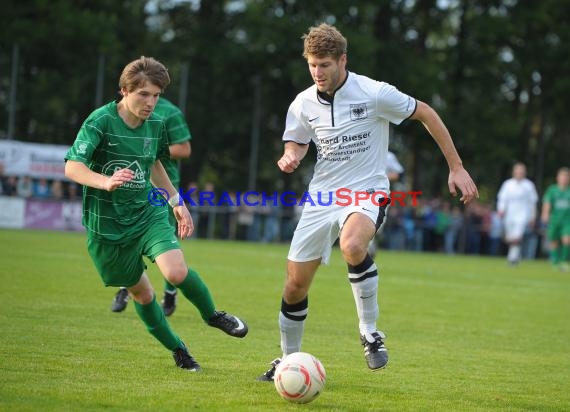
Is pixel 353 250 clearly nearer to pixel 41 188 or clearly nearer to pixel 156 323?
pixel 156 323

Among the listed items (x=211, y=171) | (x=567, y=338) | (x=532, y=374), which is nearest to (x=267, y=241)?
(x=211, y=171)

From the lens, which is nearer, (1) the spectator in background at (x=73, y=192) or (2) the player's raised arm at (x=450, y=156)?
(2) the player's raised arm at (x=450, y=156)

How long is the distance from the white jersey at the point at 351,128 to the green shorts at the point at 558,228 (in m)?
17.7

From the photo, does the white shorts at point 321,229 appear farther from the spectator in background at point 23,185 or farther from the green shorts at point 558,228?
the spectator in background at point 23,185

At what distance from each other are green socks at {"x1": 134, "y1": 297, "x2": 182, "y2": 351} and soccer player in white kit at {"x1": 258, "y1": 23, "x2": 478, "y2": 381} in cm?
74

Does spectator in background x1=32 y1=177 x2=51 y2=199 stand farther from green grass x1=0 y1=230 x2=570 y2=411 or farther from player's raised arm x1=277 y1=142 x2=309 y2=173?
player's raised arm x1=277 y1=142 x2=309 y2=173

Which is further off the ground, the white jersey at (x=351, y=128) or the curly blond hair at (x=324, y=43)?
the curly blond hair at (x=324, y=43)

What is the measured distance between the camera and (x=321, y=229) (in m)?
6.86

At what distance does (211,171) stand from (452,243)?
416 inches

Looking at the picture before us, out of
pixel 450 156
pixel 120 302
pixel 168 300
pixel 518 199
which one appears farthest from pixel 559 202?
pixel 450 156

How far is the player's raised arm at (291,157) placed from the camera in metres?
6.71

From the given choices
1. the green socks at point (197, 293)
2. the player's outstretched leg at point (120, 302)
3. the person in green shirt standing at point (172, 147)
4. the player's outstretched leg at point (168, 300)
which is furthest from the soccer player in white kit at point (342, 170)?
the player's outstretched leg at point (120, 302)

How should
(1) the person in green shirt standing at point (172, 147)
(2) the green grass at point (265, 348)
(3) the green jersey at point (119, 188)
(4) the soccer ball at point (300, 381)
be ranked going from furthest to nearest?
(1) the person in green shirt standing at point (172, 147), (3) the green jersey at point (119, 188), (2) the green grass at point (265, 348), (4) the soccer ball at point (300, 381)

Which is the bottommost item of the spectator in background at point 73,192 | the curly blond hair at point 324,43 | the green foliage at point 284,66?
the spectator in background at point 73,192
